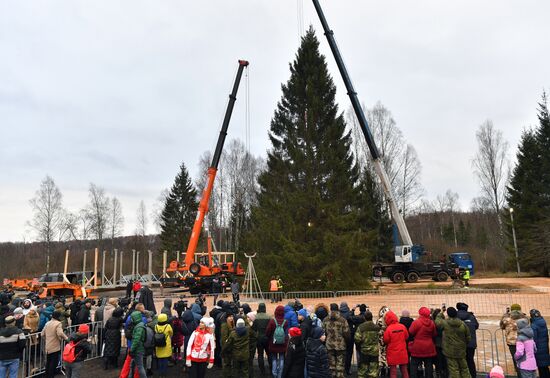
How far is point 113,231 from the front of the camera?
6019 centimetres

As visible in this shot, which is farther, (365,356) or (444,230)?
(444,230)

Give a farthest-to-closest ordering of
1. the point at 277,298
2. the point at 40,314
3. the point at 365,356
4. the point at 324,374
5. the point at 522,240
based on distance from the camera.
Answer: the point at 522,240, the point at 277,298, the point at 40,314, the point at 365,356, the point at 324,374

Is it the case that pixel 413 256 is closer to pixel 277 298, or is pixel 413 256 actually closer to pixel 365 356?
pixel 277 298

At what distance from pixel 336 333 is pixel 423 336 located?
62.6 inches

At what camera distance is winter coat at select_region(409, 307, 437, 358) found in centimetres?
700

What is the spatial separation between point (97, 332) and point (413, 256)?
24.2m

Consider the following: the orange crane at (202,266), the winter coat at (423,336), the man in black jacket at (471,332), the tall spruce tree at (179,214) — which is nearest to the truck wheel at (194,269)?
the orange crane at (202,266)

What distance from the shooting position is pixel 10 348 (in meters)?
6.65

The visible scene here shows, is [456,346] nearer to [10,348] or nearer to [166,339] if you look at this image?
[166,339]

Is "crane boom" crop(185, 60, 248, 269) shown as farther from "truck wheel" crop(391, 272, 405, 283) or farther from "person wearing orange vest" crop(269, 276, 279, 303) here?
"truck wheel" crop(391, 272, 405, 283)

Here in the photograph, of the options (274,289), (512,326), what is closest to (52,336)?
(512,326)

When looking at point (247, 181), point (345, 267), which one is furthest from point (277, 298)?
point (247, 181)

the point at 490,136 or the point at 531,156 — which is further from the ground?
the point at 490,136

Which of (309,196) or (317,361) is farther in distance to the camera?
(309,196)
